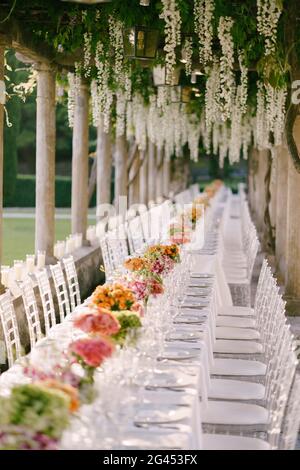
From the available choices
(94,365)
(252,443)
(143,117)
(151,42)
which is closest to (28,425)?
(94,365)

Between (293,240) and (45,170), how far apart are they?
2.81 m

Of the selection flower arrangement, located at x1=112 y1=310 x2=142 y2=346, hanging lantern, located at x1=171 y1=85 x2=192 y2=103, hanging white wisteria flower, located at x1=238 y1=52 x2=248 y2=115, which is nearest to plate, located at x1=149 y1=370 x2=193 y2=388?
flower arrangement, located at x1=112 y1=310 x2=142 y2=346

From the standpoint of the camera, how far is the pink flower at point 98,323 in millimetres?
4395

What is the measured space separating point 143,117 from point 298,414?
11.7 m

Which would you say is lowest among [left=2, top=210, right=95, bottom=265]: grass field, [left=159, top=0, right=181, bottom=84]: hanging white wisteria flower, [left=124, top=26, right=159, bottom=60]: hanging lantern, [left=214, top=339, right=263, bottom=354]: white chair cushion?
[left=2, top=210, right=95, bottom=265]: grass field

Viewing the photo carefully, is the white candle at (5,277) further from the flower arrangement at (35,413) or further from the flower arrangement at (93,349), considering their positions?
the flower arrangement at (35,413)

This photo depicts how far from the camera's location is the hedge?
29.5 meters

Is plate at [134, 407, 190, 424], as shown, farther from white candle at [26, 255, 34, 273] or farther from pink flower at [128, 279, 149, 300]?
white candle at [26, 255, 34, 273]

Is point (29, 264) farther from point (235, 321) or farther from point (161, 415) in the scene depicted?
point (161, 415)

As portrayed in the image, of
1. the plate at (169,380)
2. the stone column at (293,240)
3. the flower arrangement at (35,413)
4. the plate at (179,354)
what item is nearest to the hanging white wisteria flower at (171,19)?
the stone column at (293,240)

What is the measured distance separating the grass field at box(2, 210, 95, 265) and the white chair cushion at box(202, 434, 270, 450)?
9.17m

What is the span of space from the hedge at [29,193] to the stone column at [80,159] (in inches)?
650

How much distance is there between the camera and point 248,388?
224 inches

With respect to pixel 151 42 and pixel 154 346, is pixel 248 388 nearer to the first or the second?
pixel 154 346
